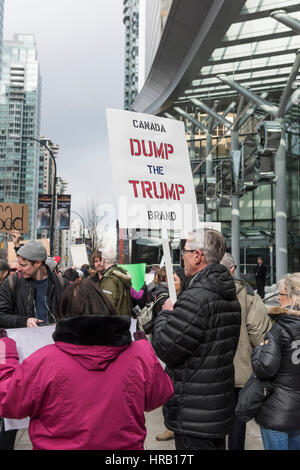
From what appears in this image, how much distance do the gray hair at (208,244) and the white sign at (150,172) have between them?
661 mm

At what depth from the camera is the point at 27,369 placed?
1963 millimetres

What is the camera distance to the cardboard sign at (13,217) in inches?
421

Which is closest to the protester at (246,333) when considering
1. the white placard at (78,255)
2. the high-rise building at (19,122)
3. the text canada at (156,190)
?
the text canada at (156,190)

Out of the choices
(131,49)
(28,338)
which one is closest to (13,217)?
(28,338)

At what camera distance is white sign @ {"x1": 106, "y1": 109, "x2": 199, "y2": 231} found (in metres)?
3.73

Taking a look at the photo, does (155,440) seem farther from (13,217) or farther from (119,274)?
(13,217)

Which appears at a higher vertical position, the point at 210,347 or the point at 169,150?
the point at 169,150

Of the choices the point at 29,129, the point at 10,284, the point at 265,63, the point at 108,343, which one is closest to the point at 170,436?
the point at 10,284

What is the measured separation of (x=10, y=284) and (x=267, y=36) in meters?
15.6

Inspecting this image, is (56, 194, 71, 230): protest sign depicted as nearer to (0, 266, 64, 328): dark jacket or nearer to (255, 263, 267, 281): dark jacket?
(255, 263, 267, 281): dark jacket

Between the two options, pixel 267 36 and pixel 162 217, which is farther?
pixel 267 36

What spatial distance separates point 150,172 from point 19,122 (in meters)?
181
